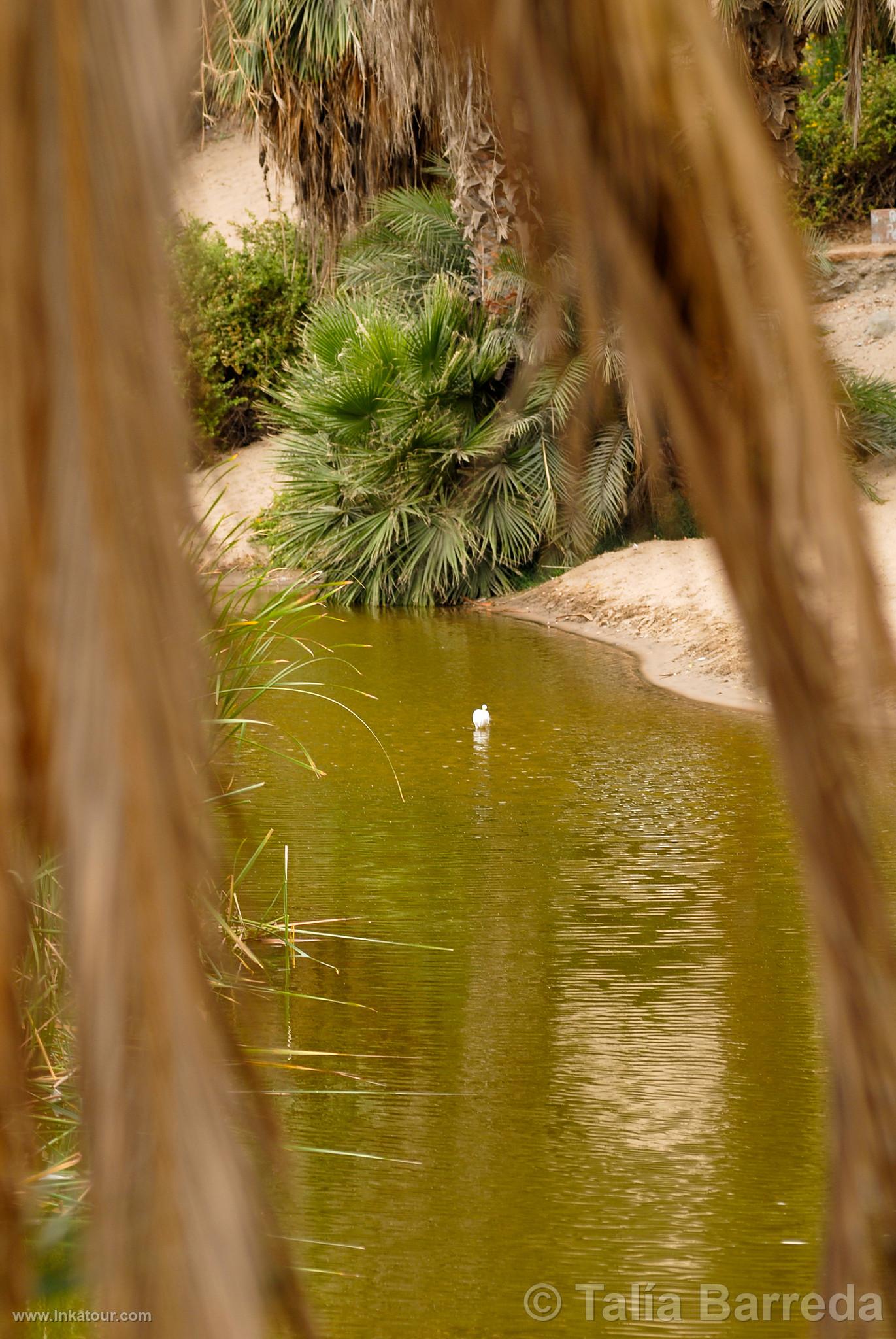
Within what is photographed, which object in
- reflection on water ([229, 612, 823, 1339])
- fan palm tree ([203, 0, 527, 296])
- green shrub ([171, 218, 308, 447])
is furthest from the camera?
green shrub ([171, 218, 308, 447])

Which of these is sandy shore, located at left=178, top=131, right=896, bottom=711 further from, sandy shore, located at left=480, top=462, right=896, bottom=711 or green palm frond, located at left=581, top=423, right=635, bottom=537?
green palm frond, located at left=581, top=423, right=635, bottom=537

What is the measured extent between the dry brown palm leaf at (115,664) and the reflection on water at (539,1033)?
0.08m

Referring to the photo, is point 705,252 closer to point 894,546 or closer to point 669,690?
point 669,690

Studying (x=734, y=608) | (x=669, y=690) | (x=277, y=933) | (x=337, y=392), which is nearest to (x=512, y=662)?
(x=669, y=690)

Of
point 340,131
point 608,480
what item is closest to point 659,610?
point 608,480

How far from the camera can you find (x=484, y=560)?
941 cm

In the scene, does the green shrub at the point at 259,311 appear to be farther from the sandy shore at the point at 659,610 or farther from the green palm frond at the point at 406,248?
the sandy shore at the point at 659,610

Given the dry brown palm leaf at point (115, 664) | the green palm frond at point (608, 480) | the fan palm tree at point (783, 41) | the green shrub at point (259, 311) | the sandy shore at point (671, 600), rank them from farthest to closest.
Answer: the green shrub at point (259, 311)
the green palm frond at point (608, 480)
the fan palm tree at point (783, 41)
the sandy shore at point (671, 600)
the dry brown palm leaf at point (115, 664)

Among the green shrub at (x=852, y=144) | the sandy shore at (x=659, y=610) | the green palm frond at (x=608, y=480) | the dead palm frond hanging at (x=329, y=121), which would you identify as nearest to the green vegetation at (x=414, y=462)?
the green palm frond at (x=608, y=480)

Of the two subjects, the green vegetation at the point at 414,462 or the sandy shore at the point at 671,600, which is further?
the green vegetation at the point at 414,462

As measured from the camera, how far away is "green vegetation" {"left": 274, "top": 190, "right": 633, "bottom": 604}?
9227mm

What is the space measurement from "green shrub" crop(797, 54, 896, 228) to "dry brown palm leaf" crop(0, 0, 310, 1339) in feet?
57.3

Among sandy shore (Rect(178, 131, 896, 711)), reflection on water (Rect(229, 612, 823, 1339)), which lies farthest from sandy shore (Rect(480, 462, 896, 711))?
reflection on water (Rect(229, 612, 823, 1339))

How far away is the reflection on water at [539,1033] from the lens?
6.06ft
